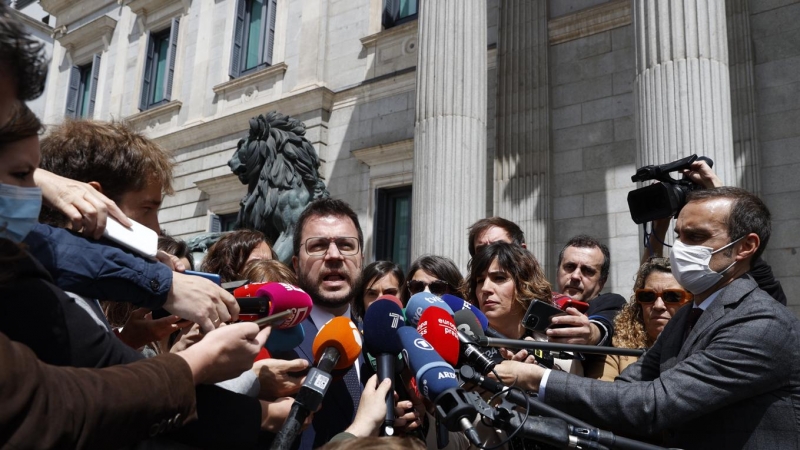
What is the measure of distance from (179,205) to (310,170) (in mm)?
9333

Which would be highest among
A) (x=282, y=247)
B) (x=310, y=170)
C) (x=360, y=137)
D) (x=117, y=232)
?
(x=360, y=137)

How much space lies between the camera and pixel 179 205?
1756 cm

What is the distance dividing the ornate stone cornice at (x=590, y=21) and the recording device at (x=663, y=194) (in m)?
7.42

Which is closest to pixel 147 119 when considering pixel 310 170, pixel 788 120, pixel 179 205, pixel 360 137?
pixel 179 205

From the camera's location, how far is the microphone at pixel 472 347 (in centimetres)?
210

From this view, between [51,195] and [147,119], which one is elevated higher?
[147,119]

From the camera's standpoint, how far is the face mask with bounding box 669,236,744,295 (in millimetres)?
2742

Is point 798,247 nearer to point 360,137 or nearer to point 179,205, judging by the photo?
point 360,137

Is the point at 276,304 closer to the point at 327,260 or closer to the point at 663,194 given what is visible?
the point at 327,260

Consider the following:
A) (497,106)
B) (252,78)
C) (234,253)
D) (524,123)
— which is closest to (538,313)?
(234,253)

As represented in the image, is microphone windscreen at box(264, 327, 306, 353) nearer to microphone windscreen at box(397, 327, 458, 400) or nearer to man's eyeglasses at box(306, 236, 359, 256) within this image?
microphone windscreen at box(397, 327, 458, 400)

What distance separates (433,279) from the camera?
4.31 metres

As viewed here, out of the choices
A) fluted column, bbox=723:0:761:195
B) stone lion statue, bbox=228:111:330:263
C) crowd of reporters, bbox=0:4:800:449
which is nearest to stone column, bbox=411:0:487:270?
stone lion statue, bbox=228:111:330:263

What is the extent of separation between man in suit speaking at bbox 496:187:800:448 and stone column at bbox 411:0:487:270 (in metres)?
6.23
